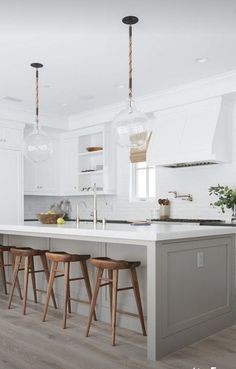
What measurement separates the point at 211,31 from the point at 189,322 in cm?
281

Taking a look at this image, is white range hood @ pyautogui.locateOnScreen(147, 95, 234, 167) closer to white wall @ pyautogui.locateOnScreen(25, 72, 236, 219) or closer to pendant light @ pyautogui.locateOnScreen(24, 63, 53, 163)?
white wall @ pyautogui.locateOnScreen(25, 72, 236, 219)

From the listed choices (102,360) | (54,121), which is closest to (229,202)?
(102,360)

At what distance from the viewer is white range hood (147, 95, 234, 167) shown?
5473mm

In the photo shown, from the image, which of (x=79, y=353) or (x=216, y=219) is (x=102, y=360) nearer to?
(x=79, y=353)

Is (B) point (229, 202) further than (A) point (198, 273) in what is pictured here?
Yes

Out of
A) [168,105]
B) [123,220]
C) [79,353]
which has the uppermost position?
[168,105]

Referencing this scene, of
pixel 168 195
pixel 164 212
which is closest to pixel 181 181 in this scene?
pixel 168 195

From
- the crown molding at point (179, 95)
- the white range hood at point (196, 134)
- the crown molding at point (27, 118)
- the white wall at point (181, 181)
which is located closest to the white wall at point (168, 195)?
the white wall at point (181, 181)

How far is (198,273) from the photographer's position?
335cm

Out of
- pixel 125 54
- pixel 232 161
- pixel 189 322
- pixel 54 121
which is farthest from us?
pixel 54 121

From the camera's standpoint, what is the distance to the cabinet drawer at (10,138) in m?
6.70

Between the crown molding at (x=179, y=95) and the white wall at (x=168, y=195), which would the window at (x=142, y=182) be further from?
the crown molding at (x=179, y=95)

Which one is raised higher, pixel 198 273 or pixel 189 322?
pixel 198 273

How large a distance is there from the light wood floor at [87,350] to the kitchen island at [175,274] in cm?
12
